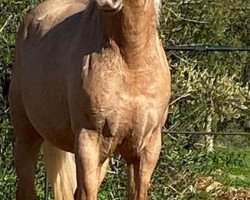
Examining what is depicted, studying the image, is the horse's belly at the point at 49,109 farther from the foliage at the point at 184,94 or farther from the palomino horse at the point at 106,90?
the foliage at the point at 184,94

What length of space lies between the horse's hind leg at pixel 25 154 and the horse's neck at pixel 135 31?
121cm

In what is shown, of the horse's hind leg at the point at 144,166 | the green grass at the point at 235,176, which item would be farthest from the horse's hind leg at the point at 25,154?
the green grass at the point at 235,176

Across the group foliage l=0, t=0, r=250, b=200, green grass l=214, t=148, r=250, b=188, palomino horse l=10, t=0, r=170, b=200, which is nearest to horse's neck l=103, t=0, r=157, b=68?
palomino horse l=10, t=0, r=170, b=200

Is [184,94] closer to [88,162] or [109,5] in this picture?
[88,162]

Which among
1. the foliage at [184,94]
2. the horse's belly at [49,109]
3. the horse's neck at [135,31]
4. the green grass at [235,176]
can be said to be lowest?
the green grass at [235,176]

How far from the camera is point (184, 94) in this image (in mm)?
6055

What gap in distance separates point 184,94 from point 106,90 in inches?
98.3

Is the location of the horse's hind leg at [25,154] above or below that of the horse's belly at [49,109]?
below

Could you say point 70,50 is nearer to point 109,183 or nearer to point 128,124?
point 128,124

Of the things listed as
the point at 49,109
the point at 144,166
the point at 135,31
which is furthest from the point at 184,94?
the point at 135,31

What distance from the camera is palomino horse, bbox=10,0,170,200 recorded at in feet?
11.9

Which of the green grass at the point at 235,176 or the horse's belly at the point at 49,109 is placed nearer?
the horse's belly at the point at 49,109

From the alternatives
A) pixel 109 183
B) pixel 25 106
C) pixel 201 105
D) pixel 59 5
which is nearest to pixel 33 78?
pixel 25 106

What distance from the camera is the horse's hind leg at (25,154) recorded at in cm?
471
